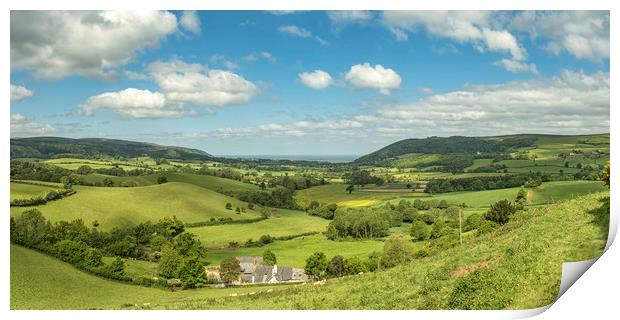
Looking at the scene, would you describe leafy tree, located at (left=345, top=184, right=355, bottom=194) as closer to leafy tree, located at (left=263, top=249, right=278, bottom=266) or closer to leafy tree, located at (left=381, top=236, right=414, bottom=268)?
leafy tree, located at (left=263, top=249, right=278, bottom=266)

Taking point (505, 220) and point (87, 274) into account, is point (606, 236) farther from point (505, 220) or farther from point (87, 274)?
point (87, 274)

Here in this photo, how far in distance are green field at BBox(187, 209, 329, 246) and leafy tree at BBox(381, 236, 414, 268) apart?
24.6 ft

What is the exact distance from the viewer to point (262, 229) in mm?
31375

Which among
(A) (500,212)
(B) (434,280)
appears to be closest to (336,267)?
(A) (500,212)

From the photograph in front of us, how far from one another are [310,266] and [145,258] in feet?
28.3

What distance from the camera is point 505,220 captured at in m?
24.5

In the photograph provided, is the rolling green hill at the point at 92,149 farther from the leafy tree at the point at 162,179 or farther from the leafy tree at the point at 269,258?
the leafy tree at the point at 269,258

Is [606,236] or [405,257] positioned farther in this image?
[405,257]

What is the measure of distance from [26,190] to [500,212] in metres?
26.1

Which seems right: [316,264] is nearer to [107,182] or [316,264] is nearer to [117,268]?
[117,268]

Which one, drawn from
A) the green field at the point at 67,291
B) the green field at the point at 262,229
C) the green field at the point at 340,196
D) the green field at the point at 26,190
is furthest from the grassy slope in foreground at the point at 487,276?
the green field at the point at 340,196

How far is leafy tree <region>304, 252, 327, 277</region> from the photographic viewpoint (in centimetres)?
2408
